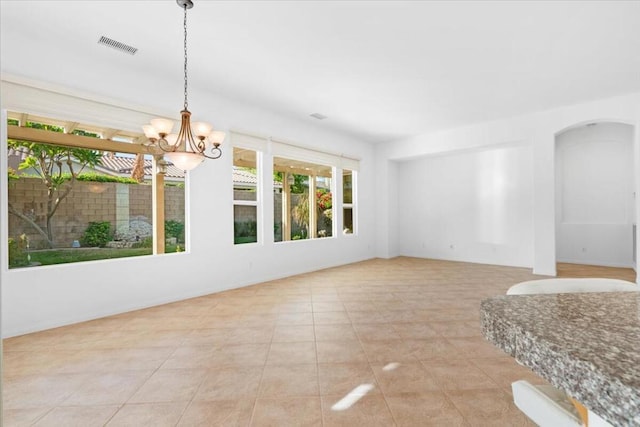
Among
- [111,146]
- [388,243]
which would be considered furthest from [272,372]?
[388,243]

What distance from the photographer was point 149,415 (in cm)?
187

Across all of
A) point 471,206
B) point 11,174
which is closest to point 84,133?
point 11,174

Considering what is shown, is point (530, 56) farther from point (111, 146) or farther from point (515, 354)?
point (111, 146)

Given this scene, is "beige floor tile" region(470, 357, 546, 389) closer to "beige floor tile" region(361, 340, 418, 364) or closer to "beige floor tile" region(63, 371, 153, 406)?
"beige floor tile" region(361, 340, 418, 364)

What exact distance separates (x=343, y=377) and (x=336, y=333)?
0.76 m

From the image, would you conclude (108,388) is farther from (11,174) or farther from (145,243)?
(11,174)

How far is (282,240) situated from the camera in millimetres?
5562

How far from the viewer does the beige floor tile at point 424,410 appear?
179cm

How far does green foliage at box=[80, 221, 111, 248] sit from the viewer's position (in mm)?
3539

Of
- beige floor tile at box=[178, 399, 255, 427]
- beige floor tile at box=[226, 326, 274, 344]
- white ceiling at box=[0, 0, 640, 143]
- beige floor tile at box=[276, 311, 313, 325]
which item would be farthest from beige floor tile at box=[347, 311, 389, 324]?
white ceiling at box=[0, 0, 640, 143]

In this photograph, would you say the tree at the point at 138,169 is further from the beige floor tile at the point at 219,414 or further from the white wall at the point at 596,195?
the white wall at the point at 596,195

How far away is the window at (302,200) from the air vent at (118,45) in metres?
2.58

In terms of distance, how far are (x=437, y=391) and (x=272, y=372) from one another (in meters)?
1.12

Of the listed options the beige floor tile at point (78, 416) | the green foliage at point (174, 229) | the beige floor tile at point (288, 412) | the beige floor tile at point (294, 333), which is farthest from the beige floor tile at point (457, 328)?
the green foliage at point (174, 229)
